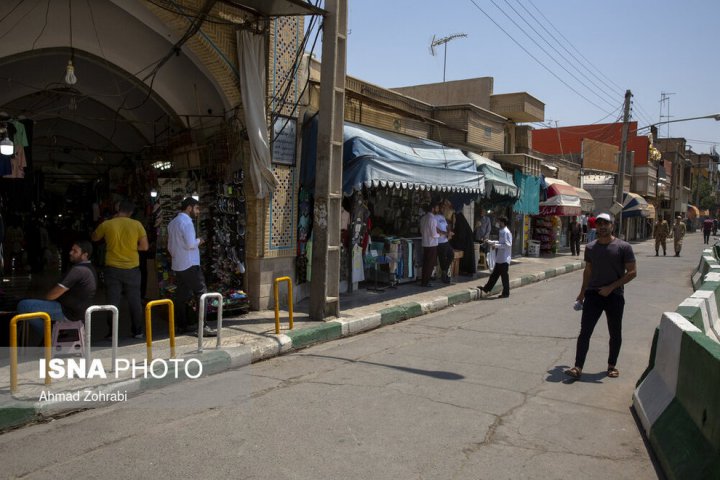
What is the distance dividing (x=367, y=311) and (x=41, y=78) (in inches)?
277

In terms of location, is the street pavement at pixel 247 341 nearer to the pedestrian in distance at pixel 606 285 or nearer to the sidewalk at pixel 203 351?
the sidewalk at pixel 203 351

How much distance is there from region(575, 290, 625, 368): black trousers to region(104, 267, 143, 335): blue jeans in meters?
5.52

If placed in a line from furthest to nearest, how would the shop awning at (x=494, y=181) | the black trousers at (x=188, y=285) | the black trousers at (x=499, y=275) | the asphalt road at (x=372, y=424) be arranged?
the shop awning at (x=494, y=181)
the black trousers at (x=499, y=275)
the black trousers at (x=188, y=285)
the asphalt road at (x=372, y=424)

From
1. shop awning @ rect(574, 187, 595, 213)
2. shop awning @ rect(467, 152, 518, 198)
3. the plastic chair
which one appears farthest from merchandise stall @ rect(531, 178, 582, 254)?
the plastic chair

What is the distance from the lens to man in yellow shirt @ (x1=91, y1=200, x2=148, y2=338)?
286 inches

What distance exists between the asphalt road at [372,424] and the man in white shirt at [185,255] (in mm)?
1655

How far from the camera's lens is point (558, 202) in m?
22.7

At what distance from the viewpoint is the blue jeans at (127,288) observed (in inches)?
286

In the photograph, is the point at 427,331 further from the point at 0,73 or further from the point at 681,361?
the point at 0,73

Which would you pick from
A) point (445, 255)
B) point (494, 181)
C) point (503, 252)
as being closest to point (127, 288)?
point (503, 252)

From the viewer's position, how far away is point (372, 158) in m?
9.91

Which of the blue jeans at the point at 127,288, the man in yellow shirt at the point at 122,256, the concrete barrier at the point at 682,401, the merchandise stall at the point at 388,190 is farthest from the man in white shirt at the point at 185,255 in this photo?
the concrete barrier at the point at 682,401

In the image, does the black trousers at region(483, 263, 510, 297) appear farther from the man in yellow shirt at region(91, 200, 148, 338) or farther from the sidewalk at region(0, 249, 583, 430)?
the man in yellow shirt at region(91, 200, 148, 338)

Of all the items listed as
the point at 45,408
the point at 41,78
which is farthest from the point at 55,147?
the point at 45,408
